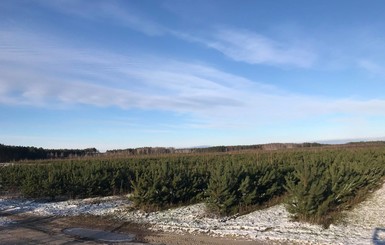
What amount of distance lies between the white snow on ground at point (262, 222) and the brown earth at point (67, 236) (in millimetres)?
493

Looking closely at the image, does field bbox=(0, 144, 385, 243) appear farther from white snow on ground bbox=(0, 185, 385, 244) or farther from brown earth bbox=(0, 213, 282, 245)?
brown earth bbox=(0, 213, 282, 245)

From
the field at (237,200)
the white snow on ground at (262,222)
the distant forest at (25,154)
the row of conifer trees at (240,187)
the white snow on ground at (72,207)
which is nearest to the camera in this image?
the white snow on ground at (262,222)

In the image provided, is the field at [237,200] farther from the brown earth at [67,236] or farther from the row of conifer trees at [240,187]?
the brown earth at [67,236]

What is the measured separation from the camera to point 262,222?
10969mm

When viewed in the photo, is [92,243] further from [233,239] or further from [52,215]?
[52,215]

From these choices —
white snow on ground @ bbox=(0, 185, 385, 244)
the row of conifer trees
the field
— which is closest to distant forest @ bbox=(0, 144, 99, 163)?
the row of conifer trees

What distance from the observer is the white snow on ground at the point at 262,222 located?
360 inches

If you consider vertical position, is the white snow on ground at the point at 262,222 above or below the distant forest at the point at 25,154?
below

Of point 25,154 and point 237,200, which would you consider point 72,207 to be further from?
point 25,154

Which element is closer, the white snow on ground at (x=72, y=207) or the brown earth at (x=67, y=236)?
the brown earth at (x=67, y=236)

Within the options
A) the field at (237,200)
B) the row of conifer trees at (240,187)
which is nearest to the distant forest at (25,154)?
the row of conifer trees at (240,187)

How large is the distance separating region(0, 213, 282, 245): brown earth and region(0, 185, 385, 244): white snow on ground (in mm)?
493

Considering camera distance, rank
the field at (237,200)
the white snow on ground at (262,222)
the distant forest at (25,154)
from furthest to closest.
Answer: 1. the distant forest at (25,154)
2. the field at (237,200)
3. the white snow on ground at (262,222)

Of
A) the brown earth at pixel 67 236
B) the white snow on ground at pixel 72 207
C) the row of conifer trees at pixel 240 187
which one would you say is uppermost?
the row of conifer trees at pixel 240 187
